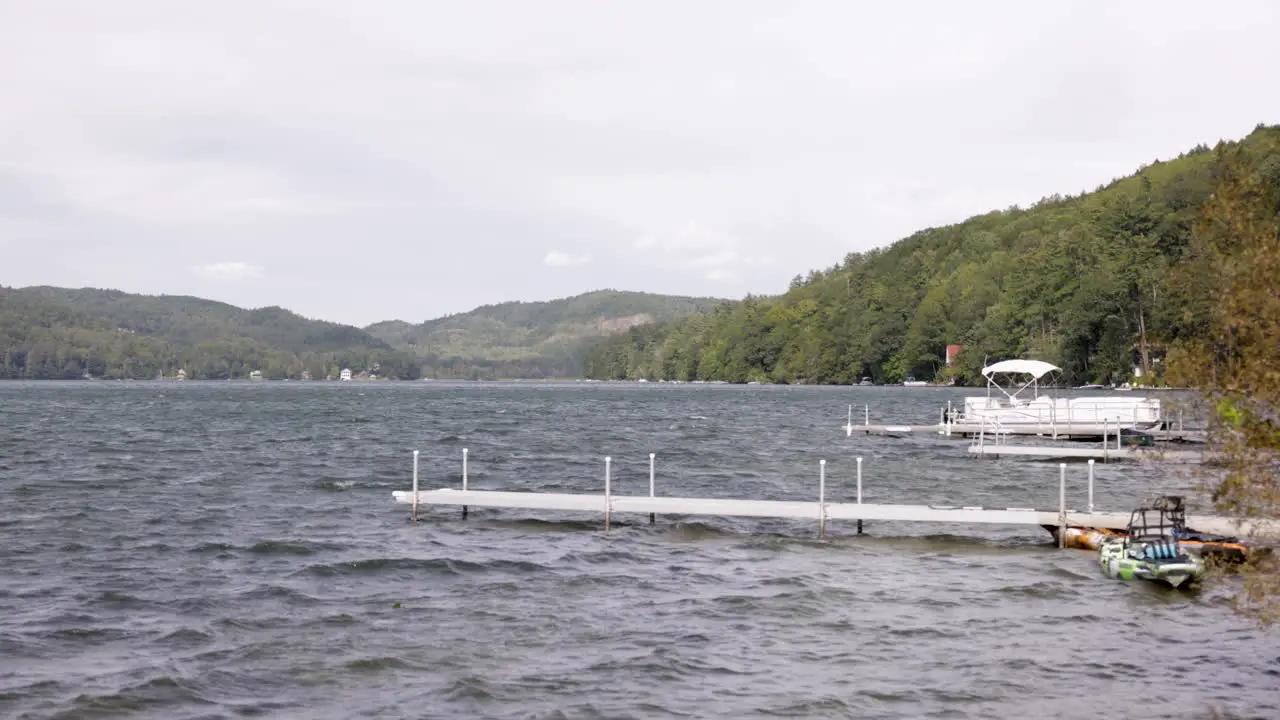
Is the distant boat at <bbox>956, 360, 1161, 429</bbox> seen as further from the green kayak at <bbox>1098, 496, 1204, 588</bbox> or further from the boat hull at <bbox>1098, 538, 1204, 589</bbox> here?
the boat hull at <bbox>1098, 538, 1204, 589</bbox>

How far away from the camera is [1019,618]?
19.5 metres

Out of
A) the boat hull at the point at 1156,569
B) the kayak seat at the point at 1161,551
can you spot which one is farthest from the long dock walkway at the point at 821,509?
the kayak seat at the point at 1161,551

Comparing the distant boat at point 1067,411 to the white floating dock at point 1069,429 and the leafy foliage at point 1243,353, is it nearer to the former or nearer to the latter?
the white floating dock at point 1069,429

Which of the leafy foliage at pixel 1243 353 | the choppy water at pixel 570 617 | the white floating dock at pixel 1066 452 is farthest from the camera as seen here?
the white floating dock at pixel 1066 452

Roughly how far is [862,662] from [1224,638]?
18.6ft

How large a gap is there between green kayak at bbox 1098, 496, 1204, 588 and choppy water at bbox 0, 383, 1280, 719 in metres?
0.56

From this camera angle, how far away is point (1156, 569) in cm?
2142

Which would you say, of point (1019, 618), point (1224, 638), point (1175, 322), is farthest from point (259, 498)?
point (1175, 322)

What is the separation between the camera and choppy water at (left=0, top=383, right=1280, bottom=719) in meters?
15.1

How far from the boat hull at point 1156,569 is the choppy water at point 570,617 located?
0.54 m

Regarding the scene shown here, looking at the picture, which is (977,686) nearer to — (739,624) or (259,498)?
(739,624)

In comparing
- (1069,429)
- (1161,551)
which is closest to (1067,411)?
(1069,429)

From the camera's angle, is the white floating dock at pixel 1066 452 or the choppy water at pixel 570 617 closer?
the choppy water at pixel 570 617

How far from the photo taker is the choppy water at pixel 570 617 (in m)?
15.1
